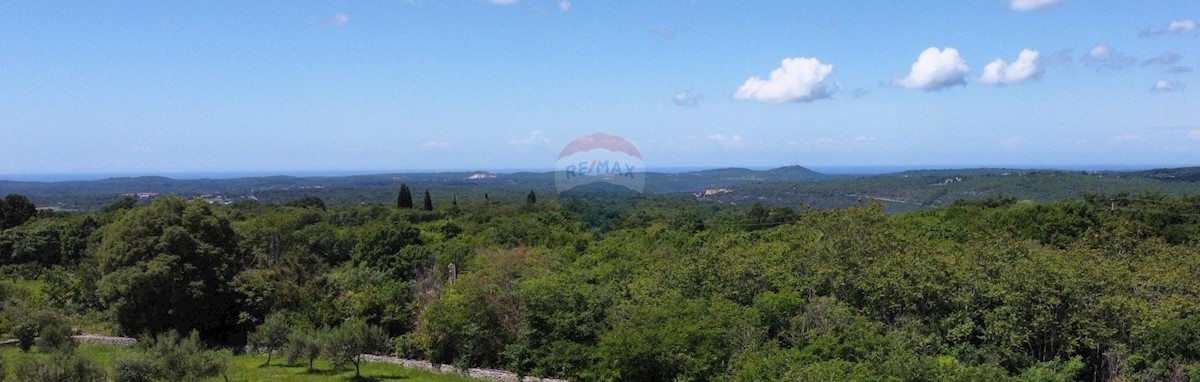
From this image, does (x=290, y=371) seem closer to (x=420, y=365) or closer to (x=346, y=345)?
(x=346, y=345)

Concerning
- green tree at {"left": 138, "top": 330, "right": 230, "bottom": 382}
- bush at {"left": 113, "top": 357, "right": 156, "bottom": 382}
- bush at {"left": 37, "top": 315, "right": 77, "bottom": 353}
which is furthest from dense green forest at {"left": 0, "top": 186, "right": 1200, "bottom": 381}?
bush at {"left": 113, "top": 357, "right": 156, "bottom": 382}

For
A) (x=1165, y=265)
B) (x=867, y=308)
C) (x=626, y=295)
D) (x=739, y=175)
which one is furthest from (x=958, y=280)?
(x=739, y=175)

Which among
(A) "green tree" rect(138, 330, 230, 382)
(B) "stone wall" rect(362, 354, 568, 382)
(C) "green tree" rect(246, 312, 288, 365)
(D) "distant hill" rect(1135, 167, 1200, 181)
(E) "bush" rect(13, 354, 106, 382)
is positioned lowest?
(B) "stone wall" rect(362, 354, 568, 382)

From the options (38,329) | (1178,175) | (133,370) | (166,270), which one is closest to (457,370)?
(133,370)

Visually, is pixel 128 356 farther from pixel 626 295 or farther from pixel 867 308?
pixel 867 308

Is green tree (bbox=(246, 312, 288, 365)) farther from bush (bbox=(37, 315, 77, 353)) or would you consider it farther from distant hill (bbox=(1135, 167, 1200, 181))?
distant hill (bbox=(1135, 167, 1200, 181))

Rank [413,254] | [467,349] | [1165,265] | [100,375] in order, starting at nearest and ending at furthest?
[100,375] → [1165,265] → [467,349] → [413,254]
